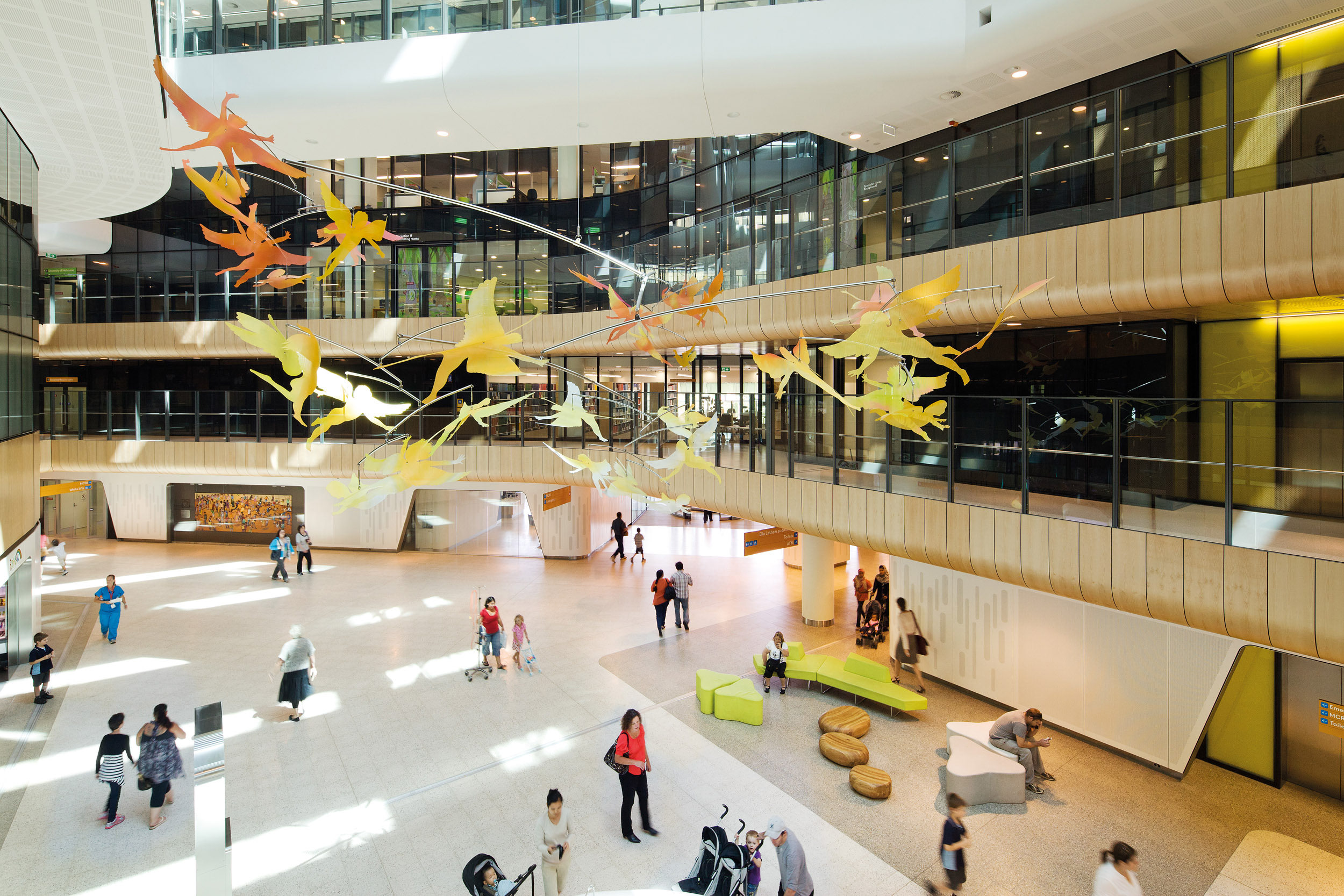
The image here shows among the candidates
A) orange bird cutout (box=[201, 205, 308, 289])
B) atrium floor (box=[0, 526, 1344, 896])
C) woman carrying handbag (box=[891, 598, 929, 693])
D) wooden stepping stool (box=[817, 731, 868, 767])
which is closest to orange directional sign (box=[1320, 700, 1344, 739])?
atrium floor (box=[0, 526, 1344, 896])

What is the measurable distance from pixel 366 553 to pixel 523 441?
25.8ft

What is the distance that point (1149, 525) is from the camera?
24.4 feet

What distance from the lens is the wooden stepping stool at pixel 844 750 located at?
9.54 m

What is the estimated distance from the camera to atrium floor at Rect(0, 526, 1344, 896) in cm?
758

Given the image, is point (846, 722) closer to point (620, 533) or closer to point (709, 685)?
point (709, 685)

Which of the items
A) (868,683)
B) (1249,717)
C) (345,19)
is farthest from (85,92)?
(1249,717)

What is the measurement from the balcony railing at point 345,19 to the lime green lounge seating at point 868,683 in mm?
11348

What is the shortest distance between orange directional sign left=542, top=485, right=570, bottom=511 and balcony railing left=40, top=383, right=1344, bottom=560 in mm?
8050

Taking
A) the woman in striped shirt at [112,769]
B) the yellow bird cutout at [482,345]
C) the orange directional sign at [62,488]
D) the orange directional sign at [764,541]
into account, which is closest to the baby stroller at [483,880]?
the yellow bird cutout at [482,345]

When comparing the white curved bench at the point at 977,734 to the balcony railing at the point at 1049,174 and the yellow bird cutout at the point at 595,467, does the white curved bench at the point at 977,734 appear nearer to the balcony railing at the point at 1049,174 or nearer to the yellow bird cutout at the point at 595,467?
the balcony railing at the point at 1049,174

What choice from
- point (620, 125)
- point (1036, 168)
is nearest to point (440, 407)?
point (620, 125)

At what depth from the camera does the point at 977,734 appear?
31.6 feet

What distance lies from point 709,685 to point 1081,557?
236 inches

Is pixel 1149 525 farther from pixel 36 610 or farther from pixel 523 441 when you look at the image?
pixel 36 610
